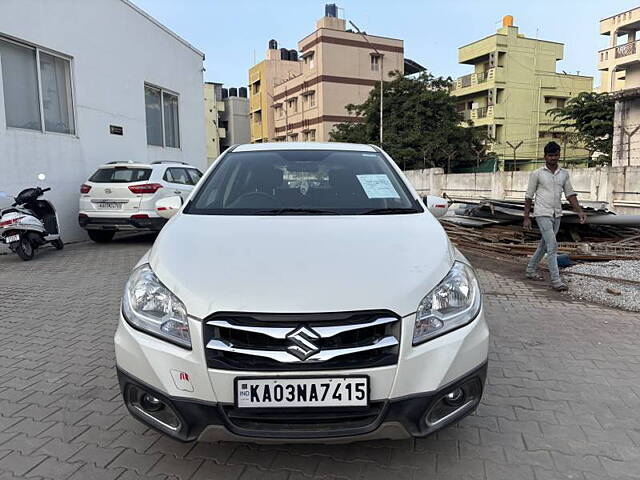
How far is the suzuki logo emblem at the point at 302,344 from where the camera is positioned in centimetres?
197

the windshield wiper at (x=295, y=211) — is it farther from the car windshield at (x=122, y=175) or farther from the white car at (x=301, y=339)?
the car windshield at (x=122, y=175)

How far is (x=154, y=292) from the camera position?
226 centimetres

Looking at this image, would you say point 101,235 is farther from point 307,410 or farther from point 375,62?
point 375,62

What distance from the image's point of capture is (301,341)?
6.47 feet

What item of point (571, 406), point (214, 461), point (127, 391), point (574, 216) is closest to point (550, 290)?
point (574, 216)

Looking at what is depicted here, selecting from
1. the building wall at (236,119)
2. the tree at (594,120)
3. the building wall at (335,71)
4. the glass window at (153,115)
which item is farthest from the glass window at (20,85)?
the building wall at (236,119)

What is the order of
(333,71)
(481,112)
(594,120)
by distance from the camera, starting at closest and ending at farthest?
(594,120), (481,112), (333,71)

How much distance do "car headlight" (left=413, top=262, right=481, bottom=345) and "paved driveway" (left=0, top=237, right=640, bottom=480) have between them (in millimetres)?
737

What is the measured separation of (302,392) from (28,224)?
7334 millimetres

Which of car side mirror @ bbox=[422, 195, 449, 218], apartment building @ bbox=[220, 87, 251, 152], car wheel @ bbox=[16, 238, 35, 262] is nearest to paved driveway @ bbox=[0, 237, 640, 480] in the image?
car side mirror @ bbox=[422, 195, 449, 218]

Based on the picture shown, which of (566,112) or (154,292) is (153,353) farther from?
(566,112)

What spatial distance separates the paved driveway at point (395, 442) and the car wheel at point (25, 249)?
3490 millimetres

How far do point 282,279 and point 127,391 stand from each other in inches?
33.7

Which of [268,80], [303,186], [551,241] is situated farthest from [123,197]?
[268,80]
